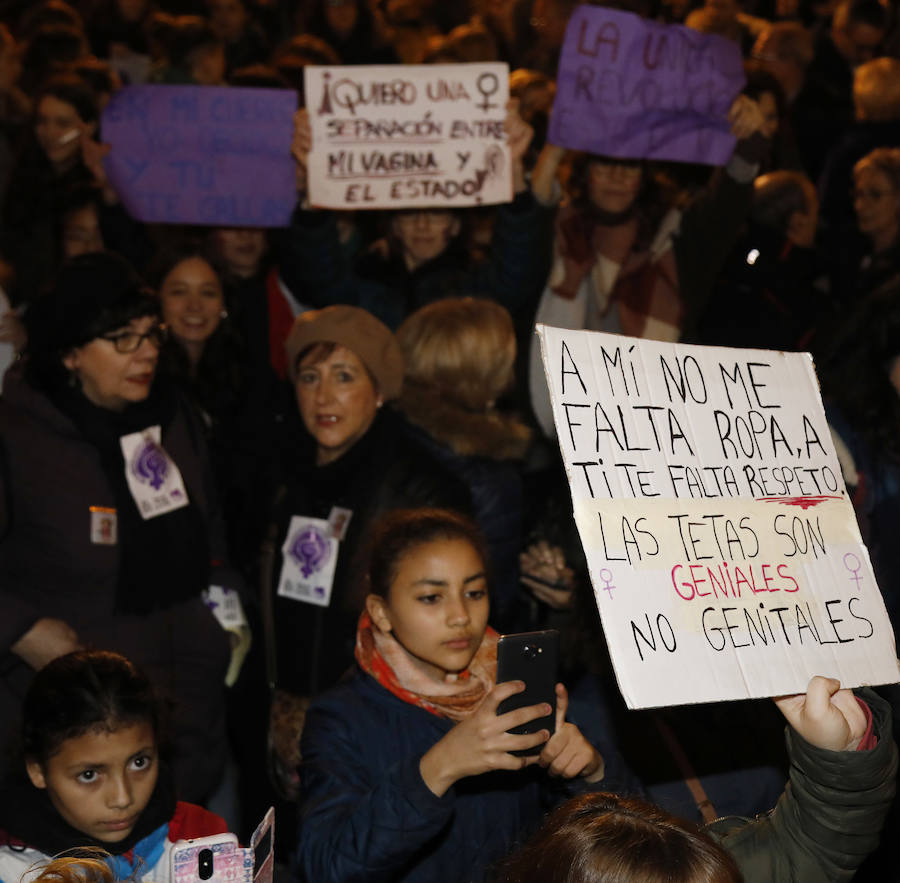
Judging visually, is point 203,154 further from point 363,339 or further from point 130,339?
point 130,339

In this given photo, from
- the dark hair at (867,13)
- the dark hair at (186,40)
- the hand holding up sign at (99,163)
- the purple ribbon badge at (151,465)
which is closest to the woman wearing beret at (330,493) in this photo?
the purple ribbon badge at (151,465)

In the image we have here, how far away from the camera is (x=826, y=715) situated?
2.03 metres

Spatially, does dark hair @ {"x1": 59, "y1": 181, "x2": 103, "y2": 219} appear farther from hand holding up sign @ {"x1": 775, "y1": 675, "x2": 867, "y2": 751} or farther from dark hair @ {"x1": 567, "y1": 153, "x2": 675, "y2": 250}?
hand holding up sign @ {"x1": 775, "y1": 675, "x2": 867, "y2": 751}

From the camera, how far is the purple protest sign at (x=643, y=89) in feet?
14.2

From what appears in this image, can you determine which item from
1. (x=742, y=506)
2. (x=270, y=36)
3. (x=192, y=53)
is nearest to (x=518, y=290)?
(x=742, y=506)

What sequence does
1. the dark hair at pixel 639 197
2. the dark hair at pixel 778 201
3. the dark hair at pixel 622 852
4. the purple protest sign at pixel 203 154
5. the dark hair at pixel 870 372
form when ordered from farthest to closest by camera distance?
the dark hair at pixel 778 201, the dark hair at pixel 639 197, the purple protest sign at pixel 203 154, the dark hair at pixel 870 372, the dark hair at pixel 622 852

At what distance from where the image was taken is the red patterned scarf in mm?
2707

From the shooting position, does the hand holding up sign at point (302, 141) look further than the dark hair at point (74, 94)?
No

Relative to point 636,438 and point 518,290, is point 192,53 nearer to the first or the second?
point 518,290

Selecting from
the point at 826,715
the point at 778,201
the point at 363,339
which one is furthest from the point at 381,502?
the point at 778,201

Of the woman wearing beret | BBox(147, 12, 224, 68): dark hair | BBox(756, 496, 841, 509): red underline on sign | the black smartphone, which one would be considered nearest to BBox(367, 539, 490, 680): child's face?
the black smartphone

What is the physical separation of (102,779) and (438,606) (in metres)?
0.87

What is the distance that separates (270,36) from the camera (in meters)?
8.91

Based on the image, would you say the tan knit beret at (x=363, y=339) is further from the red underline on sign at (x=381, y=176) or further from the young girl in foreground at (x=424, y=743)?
the young girl in foreground at (x=424, y=743)
